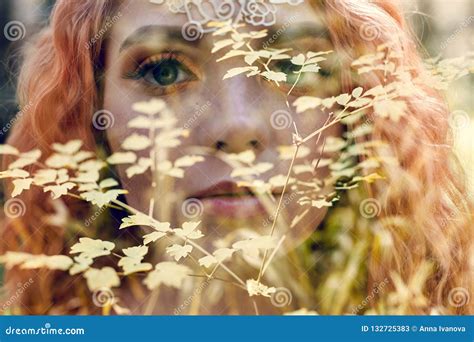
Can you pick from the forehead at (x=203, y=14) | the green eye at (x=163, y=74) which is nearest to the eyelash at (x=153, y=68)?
the green eye at (x=163, y=74)

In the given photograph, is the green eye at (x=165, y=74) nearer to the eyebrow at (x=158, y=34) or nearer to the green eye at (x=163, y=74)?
the green eye at (x=163, y=74)

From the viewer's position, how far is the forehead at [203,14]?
8.83ft

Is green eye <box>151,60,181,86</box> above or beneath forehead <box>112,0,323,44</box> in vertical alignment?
beneath

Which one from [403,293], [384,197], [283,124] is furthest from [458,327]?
[283,124]

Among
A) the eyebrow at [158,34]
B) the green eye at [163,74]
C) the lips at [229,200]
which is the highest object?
the eyebrow at [158,34]

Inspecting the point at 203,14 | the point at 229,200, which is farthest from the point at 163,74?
the point at 229,200

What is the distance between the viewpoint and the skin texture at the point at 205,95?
2.69 meters

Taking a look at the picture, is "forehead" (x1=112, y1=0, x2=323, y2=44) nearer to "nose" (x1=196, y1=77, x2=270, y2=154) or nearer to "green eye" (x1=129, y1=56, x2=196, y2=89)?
"green eye" (x1=129, y1=56, x2=196, y2=89)

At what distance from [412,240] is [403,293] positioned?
0.76 feet

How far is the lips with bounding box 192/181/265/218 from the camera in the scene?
9.00 feet

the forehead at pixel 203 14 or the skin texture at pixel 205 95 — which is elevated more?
the forehead at pixel 203 14

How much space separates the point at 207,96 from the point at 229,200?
0.42 meters

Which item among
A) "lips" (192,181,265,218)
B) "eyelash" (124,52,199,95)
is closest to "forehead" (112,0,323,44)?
"eyelash" (124,52,199,95)

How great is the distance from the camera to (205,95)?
2.71 meters
